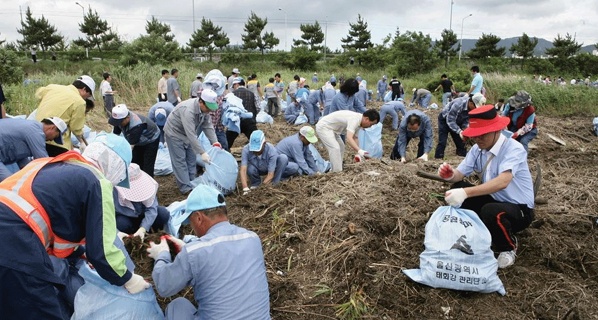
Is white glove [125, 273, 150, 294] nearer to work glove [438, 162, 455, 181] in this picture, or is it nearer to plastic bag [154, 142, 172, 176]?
work glove [438, 162, 455, 181]

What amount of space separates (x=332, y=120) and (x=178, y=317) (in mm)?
4003

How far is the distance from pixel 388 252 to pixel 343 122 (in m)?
2.83

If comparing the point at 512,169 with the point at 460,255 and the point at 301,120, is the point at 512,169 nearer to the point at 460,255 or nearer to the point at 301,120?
the point at 460,255

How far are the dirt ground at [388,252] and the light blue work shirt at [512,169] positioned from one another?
1.63ft

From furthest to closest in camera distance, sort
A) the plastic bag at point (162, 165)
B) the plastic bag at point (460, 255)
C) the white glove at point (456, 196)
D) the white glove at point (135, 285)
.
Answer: the plastic bag at point (162, 165) < the white glove at point (456, 196) < the plastic bag at point (460, 255) < the white glove at point (135, 285)

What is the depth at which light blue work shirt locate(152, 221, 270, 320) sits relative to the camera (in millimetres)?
1922

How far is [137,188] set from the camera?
299 centimetres

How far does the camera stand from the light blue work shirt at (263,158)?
5.13 meters

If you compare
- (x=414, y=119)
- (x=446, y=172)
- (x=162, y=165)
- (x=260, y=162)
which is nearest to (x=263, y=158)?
(x=260, y=162)

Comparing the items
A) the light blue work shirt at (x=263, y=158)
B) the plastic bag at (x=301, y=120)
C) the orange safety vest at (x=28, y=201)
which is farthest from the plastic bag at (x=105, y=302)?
the plastic bag at (x=301, y=120)

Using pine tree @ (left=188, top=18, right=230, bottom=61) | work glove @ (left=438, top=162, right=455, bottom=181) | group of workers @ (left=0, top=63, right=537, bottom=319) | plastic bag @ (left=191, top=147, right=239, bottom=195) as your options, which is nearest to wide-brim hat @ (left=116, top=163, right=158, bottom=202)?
group of workers @ (left=0, top=63, right=537, bottom=319)

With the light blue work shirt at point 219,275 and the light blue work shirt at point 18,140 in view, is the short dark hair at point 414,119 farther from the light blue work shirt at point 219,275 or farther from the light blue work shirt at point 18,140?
the light blue work shirt at point 18,140

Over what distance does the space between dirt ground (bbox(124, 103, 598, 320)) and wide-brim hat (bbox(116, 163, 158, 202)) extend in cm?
38

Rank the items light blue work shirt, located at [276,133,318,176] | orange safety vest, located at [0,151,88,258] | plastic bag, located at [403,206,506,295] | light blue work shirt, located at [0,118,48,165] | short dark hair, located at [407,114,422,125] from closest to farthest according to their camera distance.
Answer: orange safety vest, located at [0,151,88,258]
plastic bag, located at [403,206,506,295]
light blue work shirt, located at [0,118,48,165]
light blue work shirt, located at [276,133,318,176]
short dark hair, located at [407,114,422,125]
